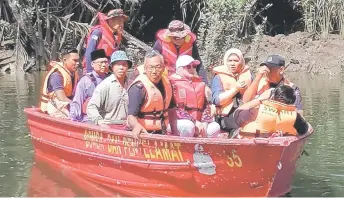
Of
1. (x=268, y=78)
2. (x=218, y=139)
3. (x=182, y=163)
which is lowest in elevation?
(x=182, y=163)

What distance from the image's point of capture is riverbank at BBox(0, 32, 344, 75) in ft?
68.9

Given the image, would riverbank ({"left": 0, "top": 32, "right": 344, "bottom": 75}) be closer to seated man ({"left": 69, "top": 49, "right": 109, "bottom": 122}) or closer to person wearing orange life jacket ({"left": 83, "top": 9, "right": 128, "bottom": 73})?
person wearing orange life jacket ({"left": 83, "top": 9, "right": 128, "bottom": 73})

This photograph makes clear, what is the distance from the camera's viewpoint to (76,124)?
7586 mm

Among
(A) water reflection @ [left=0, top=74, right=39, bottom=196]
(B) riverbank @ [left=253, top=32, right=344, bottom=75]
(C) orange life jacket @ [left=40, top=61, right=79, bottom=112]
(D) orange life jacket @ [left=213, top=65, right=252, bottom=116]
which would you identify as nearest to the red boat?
(A) water reflection @ [left=0, top=74, right=39, bottom=196]

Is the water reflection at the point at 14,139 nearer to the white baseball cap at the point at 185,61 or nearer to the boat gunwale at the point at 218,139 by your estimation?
the boat gunwale at the point at 218,139

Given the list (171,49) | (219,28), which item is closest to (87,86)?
(171,49)

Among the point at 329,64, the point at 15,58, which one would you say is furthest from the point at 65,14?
the point at 329,64

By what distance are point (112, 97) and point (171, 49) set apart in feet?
3.07

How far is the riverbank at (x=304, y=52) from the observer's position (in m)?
21.0

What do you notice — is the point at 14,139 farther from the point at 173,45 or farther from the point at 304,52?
the point at 304,52

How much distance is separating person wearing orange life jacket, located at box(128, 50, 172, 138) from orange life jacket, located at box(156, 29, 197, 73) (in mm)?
984

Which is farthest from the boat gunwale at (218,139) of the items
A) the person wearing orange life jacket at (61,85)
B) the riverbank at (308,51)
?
the riverbank at (308,51)

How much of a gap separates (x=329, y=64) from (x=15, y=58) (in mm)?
9632

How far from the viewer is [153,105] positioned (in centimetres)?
683
